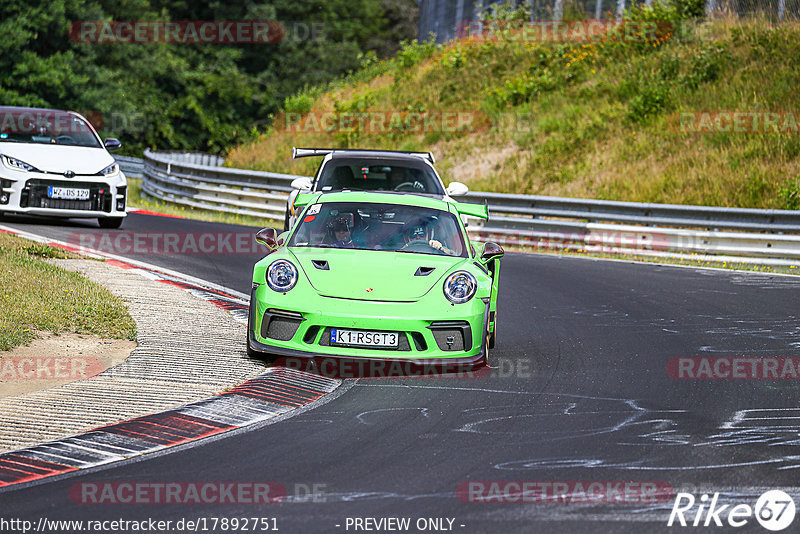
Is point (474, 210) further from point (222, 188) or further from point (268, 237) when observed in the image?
point (222, 188)

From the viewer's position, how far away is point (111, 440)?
20.2 ft

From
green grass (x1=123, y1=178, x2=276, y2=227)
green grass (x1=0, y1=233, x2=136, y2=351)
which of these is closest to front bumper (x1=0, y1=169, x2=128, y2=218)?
green grass (x1=0, y1=233, x2=136, y2=351)

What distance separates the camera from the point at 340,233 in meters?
9.29

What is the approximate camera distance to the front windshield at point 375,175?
13.7 meters

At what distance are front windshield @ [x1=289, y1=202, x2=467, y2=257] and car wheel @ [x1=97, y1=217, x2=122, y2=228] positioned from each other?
903 cm

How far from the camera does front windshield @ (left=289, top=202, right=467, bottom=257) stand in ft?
30.1

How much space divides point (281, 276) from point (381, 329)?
0.94m

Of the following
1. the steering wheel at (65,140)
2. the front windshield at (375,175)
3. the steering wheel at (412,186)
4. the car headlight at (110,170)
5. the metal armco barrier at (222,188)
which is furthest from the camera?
the metal armco barrier at (222,188)

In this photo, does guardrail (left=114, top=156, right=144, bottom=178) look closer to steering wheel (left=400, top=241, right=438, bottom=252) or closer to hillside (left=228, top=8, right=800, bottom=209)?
hillside (left=228, top=8, right=800, bottom=209)

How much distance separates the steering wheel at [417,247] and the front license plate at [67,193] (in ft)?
29.5

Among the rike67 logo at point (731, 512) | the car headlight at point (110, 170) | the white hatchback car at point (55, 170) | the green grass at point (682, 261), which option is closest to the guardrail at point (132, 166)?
the white hatchback car at point (55, 170)

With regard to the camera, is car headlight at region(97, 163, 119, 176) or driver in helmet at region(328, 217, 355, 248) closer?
driver in helmet at region(328, 217, 355, 248)

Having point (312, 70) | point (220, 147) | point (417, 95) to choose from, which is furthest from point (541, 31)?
point (312, 70)

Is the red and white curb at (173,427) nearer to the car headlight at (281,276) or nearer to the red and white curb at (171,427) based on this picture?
the red and white curb at (171,427)
